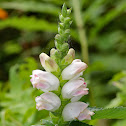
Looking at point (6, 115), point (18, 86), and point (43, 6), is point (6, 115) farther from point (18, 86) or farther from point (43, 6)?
point (43, 6)

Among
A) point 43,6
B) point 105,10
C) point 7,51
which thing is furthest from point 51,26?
point 7,51

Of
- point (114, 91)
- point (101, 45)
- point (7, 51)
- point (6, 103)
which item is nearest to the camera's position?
point (6, 103)

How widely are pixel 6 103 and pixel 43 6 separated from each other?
47.5 inches

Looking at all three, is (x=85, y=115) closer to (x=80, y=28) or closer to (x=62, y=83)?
(x=62, y=83)

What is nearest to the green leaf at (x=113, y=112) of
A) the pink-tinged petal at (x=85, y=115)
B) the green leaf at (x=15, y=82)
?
the pink-tinged petal at (x=85, y=115)

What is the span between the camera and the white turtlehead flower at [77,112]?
0.74 metres

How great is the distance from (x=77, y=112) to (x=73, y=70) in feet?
0.39

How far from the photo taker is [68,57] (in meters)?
0.76

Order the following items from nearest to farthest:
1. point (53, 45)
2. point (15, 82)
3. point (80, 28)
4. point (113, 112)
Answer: point (113, 112), point (15, 82), point (80, 28), point (53, 45)

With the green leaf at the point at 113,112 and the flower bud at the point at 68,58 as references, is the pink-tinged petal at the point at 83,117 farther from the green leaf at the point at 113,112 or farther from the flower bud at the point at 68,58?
the flower bud at the point at 68,58

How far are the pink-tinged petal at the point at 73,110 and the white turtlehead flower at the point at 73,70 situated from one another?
8cm

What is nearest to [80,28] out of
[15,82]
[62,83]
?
[15,82]

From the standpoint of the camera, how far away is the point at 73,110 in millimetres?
749

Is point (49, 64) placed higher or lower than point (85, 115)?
higher
